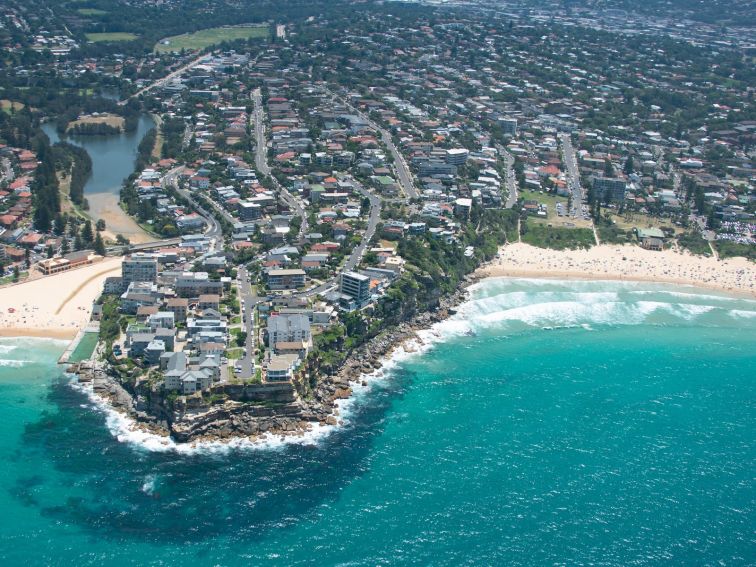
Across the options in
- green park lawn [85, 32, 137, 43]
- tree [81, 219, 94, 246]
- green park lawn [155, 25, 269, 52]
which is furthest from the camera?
green park lawn [85, 32, 137, 43]

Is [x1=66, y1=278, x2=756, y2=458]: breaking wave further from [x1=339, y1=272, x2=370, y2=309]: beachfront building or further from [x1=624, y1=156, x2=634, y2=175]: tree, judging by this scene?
[x1=624, y1=156, x2=634, y2=175]: tree

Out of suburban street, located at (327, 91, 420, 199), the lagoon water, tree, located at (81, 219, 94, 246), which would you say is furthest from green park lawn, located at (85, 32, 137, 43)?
tree, located at (81, 219, 94, 246)

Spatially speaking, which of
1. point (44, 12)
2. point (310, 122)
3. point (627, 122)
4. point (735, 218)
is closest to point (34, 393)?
point (310, 122)

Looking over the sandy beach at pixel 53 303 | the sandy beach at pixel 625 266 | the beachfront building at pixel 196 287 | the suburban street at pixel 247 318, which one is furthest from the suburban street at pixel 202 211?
the sandy beach at pixel 625 266

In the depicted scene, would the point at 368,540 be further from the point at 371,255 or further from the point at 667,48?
the point at 667,48

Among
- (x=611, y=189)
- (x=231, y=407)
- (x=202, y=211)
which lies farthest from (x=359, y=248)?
(x=611, y=189)

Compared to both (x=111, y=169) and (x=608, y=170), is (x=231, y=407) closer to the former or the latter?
(x=111, y=169)
